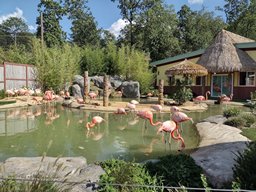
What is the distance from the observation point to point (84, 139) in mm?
7605

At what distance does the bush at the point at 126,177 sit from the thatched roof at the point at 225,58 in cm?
1808

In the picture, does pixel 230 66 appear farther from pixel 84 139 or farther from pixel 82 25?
pixel 82 25

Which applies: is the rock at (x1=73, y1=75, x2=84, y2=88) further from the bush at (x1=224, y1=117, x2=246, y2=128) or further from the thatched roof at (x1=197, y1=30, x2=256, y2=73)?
the bush at (x1=224, y1=117, x2=246, y2=128)

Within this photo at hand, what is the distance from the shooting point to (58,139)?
7.53 metres

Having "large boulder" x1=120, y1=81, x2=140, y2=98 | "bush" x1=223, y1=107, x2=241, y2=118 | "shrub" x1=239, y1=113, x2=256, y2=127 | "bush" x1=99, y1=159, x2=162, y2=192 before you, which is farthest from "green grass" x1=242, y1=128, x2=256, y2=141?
"large boulder" x1=120, y1=81, x2=140, y2=98

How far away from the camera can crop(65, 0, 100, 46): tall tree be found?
139 feet

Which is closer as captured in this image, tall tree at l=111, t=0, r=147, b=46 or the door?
the door

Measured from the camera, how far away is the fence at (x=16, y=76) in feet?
60.9

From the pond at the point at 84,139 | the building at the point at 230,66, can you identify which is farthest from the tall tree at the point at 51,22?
the pond at the point at 84,139

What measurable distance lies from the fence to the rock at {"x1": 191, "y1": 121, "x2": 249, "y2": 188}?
13.7m

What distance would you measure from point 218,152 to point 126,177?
2.15 metres

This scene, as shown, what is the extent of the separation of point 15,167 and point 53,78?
16595 millimetres

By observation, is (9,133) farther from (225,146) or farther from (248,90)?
(248,90)

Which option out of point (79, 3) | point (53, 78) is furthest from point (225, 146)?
point (79, 3)
